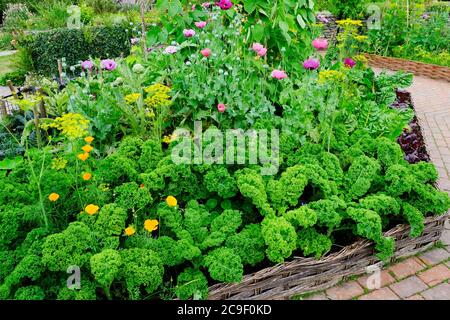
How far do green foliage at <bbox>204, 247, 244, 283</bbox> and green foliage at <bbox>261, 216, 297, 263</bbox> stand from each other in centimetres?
19

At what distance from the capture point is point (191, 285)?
2.21 m

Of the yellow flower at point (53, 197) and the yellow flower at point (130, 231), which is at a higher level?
the yellow flower at point (53, 197)

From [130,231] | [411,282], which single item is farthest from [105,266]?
[411,282]

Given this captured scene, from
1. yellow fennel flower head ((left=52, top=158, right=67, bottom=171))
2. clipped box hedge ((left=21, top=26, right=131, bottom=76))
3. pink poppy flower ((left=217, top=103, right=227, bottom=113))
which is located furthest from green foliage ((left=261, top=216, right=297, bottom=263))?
clipped box hedge ((left=21, top=26, right=131, bottom=76))

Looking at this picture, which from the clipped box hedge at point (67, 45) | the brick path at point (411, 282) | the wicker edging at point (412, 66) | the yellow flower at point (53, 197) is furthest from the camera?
the clipped box hedge at point (67, 45)

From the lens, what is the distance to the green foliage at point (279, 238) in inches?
90.7

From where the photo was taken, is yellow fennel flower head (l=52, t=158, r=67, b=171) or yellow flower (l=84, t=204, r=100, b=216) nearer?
yellow flower (l=84, t=204, r=100, b=216)

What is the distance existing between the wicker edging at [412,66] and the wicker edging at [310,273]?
5145 millimetres

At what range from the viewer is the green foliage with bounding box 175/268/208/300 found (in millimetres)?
2197

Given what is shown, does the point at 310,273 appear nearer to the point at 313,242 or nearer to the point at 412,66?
the point at 313,242

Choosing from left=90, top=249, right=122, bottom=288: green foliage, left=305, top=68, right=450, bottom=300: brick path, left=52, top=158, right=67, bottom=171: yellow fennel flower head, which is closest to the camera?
left=90, top=249, right=122, bottom=288: green foliage

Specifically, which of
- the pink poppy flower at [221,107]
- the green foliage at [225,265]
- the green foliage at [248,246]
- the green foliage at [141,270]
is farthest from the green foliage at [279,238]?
the pink poppy flower at [221,107]

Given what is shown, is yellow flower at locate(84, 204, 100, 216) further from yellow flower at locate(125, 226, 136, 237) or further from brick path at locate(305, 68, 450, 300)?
brick path at locate(305, 68, 450, 300)

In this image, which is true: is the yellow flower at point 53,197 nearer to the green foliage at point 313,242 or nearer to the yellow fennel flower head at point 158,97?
the yellow fennel flower head at point 158,97
